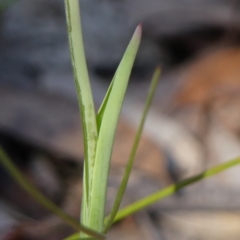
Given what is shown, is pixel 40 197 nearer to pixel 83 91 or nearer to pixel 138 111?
pixel 83 91

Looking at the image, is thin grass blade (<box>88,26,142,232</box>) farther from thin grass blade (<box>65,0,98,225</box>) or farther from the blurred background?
the blurred background

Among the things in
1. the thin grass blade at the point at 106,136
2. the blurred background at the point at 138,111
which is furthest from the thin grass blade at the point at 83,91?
the blurred background at the point at 138,111

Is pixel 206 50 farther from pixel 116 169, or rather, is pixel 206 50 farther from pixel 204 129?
pixel 116 169

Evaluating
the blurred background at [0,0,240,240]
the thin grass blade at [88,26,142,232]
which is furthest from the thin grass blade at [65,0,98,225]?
the blurred background at [0,0,240,240]

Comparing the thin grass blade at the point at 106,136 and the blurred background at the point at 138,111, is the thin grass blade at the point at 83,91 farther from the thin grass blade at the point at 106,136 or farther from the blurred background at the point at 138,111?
the blurred background at the point at 138,111

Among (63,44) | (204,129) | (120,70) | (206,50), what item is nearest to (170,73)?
(206,50)

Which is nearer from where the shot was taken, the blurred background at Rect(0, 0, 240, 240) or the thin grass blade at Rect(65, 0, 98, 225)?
the thin grass blade at Rect(65, 0, 98, 225)
